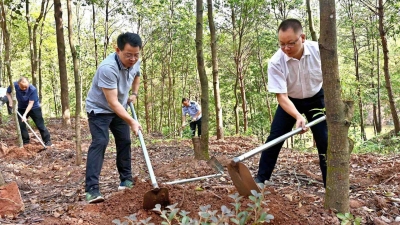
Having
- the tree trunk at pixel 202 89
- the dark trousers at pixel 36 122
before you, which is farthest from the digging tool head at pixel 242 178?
the dark trousers at pixel 36 122

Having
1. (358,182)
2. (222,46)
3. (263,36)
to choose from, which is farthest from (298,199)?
(222,46)

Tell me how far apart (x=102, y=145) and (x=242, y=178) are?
149 cm

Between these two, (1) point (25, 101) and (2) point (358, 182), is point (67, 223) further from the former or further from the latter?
(1) point (25, 101)

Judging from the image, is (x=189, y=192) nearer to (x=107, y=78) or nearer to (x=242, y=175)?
(x=242, y=175)

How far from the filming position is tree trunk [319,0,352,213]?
6.88ft

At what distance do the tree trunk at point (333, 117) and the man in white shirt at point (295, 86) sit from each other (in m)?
0.67

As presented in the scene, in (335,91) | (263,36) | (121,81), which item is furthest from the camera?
(263,36)

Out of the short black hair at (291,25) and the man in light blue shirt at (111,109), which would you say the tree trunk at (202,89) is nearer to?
the man in light blue shirt at (111,109)

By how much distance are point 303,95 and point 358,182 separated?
128cm

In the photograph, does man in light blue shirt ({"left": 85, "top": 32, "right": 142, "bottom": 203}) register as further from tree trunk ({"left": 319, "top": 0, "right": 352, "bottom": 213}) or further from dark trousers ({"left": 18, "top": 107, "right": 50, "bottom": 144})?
dark trousers ({"left": 18, "top": 107, "right": 50, "bottom": 144})

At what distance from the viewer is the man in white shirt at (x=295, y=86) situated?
3004 mm

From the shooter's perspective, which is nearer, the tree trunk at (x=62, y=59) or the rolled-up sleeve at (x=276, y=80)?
the rolled-up sleeve at (x=276, y=80)

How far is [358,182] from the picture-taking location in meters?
3.70

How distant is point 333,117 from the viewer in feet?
7.21
